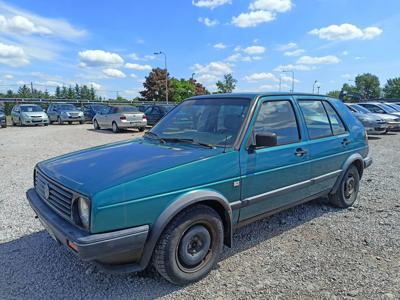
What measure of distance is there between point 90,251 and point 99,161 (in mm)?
984

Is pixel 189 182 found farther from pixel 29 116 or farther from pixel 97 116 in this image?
pixel 29 116

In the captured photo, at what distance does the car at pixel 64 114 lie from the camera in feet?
75.5

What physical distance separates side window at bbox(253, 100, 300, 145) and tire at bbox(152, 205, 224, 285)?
111 cm

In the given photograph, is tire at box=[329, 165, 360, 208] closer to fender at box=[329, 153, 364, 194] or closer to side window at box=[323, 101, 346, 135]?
fender at box=[329, 153, 364, 194]

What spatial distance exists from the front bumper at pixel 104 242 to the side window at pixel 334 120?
11.1 feet

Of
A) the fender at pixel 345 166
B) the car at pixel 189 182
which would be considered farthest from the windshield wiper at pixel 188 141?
the fender at pixel 345 166

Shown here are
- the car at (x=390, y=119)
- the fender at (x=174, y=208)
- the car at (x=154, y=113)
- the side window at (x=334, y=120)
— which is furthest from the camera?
the car at (x=154, y=113)

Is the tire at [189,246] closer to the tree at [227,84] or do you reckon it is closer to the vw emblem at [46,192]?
the vw emblem at [46,192]

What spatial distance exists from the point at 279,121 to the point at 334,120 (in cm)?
144

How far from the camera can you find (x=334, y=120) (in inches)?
184

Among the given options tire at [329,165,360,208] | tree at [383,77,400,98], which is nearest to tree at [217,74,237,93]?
tree at [383,77,400,98]

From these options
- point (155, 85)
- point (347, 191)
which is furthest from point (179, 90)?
point (347, 191)

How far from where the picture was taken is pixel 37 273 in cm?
307

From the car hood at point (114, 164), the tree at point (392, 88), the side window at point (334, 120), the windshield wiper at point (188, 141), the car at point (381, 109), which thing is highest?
the tree at point (392, 88)
